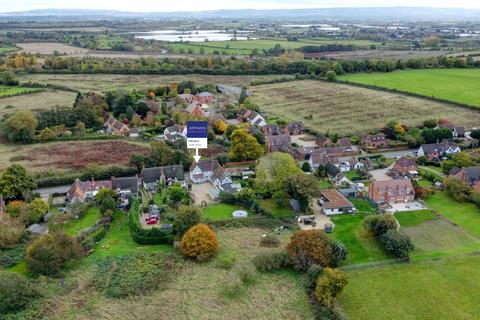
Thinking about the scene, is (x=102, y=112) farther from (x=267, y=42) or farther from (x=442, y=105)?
(x=267, y=42)

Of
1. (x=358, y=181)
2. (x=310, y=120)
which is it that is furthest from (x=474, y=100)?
(x=358, y=181)

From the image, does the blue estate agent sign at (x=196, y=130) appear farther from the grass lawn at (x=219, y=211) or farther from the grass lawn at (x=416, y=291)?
the grass lawn at (x=416, y=291)

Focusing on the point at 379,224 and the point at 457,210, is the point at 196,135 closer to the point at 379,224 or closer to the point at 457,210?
the point at 379,224

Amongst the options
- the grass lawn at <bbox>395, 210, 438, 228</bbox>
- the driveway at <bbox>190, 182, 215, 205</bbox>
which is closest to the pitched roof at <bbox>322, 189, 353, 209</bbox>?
the grass lawn at <bbox>395, 210, 438, 228</bbox>

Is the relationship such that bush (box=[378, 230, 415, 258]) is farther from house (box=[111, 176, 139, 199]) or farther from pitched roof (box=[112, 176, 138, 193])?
pitched roof (box=[112, 176, 138, 193])

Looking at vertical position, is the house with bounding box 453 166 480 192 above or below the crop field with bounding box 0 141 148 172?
above
